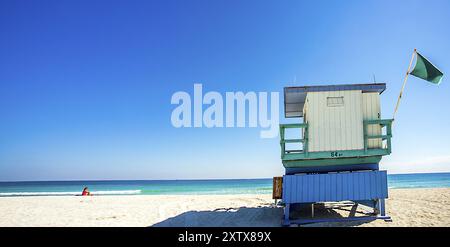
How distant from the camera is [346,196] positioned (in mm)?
10859

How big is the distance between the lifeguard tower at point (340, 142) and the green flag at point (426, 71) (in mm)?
1558

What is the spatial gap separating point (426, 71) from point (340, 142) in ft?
13.1

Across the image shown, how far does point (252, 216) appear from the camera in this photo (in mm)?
13680

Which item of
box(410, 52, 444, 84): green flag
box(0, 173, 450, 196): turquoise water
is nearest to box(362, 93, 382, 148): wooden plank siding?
box(410, 52, 444, 84): green flag

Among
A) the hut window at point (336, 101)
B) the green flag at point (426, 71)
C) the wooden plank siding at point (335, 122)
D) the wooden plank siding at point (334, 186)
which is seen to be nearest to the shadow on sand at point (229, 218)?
the wooden plank siding at point (334, 186)

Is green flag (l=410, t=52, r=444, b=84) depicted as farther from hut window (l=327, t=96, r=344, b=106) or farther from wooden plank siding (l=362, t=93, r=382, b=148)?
hut window (l=327, t=96, r=344, b=106)

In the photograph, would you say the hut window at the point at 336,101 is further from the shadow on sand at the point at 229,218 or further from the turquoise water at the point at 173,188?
the turquoise water at the point at 173,188

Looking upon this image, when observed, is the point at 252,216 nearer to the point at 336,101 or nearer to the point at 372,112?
the point at 336,101

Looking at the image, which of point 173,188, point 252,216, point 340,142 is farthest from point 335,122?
point 173,188

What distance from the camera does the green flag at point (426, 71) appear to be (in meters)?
11.0

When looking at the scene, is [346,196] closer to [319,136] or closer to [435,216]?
[319,136]

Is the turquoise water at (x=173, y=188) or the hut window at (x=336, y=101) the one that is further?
the turquoise water at (x=173, y=188)
